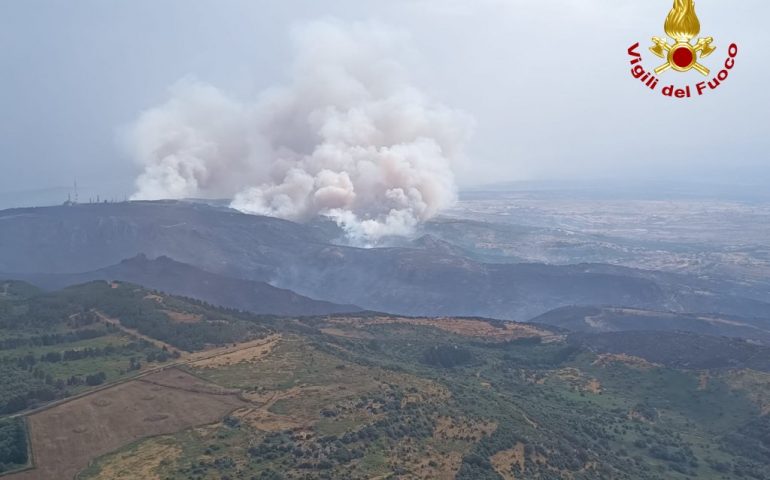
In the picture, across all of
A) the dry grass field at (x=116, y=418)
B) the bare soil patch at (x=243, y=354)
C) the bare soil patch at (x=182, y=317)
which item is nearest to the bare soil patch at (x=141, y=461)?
the dry grass field at (x=116, y=418)

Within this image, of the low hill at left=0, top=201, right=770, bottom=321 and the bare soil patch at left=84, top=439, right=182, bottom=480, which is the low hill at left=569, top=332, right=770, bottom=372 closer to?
the low hill at left=0, top=201, right=770, bottom=321

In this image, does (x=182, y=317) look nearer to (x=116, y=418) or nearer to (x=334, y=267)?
(x=116, y=418)

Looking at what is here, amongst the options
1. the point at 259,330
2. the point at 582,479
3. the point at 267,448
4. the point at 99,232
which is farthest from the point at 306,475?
the point at 99,232

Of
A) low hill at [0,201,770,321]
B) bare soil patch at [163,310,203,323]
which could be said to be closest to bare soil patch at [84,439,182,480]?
bare soil patch at [163,310,203,323]

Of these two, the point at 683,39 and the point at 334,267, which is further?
the point at 334,267

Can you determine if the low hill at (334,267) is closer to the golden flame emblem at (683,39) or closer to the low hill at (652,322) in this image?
the low hill at (652,322)

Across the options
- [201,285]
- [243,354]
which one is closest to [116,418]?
[243,354]

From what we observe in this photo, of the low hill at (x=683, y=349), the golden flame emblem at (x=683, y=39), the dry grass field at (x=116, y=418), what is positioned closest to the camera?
the golden flame emblem at (x=683, y=39)

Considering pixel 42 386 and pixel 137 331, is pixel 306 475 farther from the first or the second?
pixel 137 331

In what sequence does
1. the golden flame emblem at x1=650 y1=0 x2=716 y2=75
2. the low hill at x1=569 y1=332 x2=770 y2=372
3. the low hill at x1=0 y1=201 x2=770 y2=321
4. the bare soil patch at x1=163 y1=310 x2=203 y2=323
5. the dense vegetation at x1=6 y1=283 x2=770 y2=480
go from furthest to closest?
the low hill at x1=0 y1=201 x2=770 y2=321
the low hill at x1=569 y1=332 x2=770 y2=372
the bare soil patch at x1=163 y1=310 x2=203 y2=323
the dense vegetation at x1=6 y1=283 x2=770 y2=480
the golden flame emblem at x1=650 y1=0 x2=716 y2=75

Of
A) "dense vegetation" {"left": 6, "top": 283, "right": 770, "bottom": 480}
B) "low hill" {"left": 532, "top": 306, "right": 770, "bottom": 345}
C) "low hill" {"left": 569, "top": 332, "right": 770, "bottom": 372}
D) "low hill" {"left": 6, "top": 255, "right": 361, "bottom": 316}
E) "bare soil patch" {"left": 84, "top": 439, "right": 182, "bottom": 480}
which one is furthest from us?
"low hill" {"left": 6, "top": 255, "right": 361, "bottom": 316}
